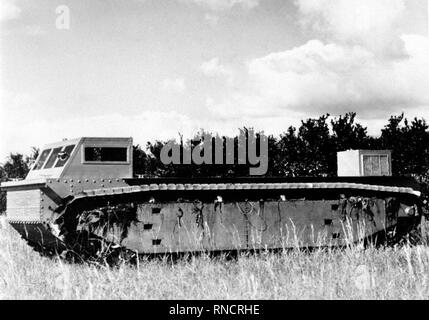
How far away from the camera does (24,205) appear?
9852 mm

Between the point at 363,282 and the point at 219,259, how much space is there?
3700 mm

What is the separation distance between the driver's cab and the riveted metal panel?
51cm

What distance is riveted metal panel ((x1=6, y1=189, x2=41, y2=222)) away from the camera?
9383 mm

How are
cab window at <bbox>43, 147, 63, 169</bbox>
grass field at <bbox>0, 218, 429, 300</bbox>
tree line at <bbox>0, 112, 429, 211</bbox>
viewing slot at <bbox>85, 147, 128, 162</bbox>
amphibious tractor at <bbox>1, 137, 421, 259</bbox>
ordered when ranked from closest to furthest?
grass field at <bbox>0, 218, 429, 300</bbox>, amphibious tractor at <bbox>1, 137, 421, 259</bbox>, viewing slot at <bbox>85, 147, 128, 162</bbox>, cab window at <bbox>43, 147, 63, 169</bbox>, tree line at <bbox>0, 112, 429, 211</bbox>

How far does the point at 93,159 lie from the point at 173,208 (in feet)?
5.27

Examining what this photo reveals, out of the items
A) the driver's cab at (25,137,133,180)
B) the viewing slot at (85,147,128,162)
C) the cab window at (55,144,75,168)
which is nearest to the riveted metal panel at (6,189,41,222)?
the driver's cab at (25,137,133,180)

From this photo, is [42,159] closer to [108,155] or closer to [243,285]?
[108,155]

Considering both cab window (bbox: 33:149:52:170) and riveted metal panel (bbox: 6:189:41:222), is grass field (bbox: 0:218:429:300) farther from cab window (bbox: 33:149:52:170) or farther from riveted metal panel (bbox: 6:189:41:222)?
cab window (bbox: 33:149:52:170)

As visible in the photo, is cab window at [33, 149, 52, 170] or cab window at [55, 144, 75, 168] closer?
cab window at [55, 144, 75, 168]

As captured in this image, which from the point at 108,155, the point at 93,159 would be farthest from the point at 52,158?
the point at 108,155

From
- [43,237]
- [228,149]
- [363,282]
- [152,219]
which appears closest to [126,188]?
[152,219]

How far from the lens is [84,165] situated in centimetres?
1005

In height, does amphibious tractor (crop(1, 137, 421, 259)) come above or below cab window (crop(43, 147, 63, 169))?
below

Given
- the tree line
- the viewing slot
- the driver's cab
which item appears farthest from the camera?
the tree line
